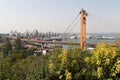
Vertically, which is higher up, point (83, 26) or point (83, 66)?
point (83, 26)

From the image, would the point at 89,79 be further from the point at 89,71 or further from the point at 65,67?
the point at 65,67

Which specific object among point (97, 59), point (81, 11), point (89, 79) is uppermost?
point (81, 11)

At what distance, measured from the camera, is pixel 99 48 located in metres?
7.18

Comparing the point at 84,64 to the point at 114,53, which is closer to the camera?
the point at 114,53

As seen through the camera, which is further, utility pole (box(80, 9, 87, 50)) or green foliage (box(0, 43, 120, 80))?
utility pole (box(80, 9, 87, 50))

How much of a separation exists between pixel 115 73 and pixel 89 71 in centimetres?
74

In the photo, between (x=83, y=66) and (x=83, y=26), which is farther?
(x=83, y=26)

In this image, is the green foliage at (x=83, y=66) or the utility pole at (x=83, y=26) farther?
the utility pole at (x=83, y=26)

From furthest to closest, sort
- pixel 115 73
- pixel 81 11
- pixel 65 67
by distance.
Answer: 1. pixel 81 11
2. pixel 65 67
3. pixel 115 73

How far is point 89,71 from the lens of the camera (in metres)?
7.23

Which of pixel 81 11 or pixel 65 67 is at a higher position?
pixel 81 11

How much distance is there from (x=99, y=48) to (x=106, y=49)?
0.21 m

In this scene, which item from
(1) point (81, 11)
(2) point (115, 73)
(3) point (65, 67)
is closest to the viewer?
(2) point (115, 73)

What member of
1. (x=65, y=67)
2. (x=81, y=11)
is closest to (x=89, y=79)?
(x=65, y=67)
